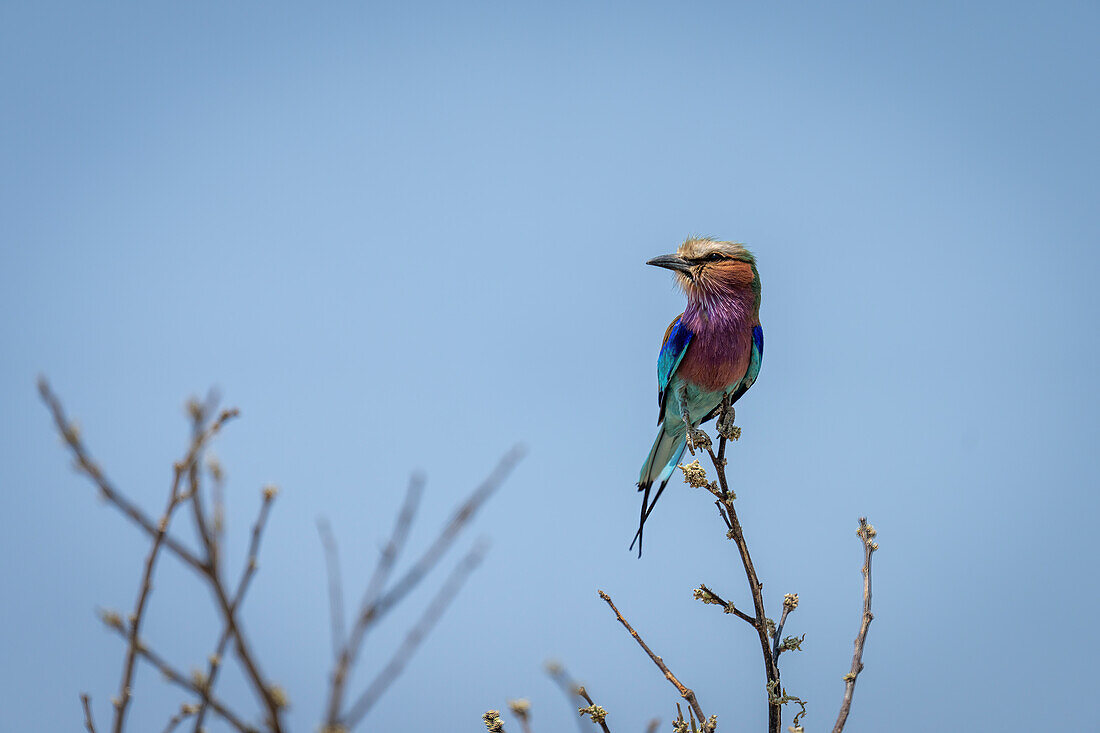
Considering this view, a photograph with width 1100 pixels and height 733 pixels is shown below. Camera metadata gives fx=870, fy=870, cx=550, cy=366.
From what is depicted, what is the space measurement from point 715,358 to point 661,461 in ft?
2.06

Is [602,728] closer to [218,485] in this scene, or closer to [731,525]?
[731,525]

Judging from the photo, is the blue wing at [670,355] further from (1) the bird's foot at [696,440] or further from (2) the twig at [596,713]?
(2) the twig at [596,713]

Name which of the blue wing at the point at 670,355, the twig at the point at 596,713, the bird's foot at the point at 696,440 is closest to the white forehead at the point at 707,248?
the blue wing at the point at 670,355

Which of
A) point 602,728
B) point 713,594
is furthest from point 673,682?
point 713,594

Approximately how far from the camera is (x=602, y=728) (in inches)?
91.6

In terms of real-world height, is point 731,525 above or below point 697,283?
below

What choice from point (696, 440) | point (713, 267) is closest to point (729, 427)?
point (696, 440)

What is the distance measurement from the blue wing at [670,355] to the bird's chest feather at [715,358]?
0.04m

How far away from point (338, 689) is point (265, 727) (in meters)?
0.09

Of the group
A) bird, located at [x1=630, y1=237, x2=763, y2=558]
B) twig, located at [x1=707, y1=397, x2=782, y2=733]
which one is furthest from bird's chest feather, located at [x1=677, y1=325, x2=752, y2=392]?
twig, located at [x1=707, y1=397, x2=782, y2=733]

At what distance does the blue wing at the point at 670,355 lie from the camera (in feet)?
14.9

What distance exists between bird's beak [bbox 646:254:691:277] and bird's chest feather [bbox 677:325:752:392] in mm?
393

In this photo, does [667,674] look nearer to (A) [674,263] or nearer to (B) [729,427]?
(B) [729,427]

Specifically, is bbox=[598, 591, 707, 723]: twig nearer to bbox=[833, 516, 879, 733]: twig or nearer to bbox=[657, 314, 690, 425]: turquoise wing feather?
bbox=[833, 516, 879, 733]: twig
